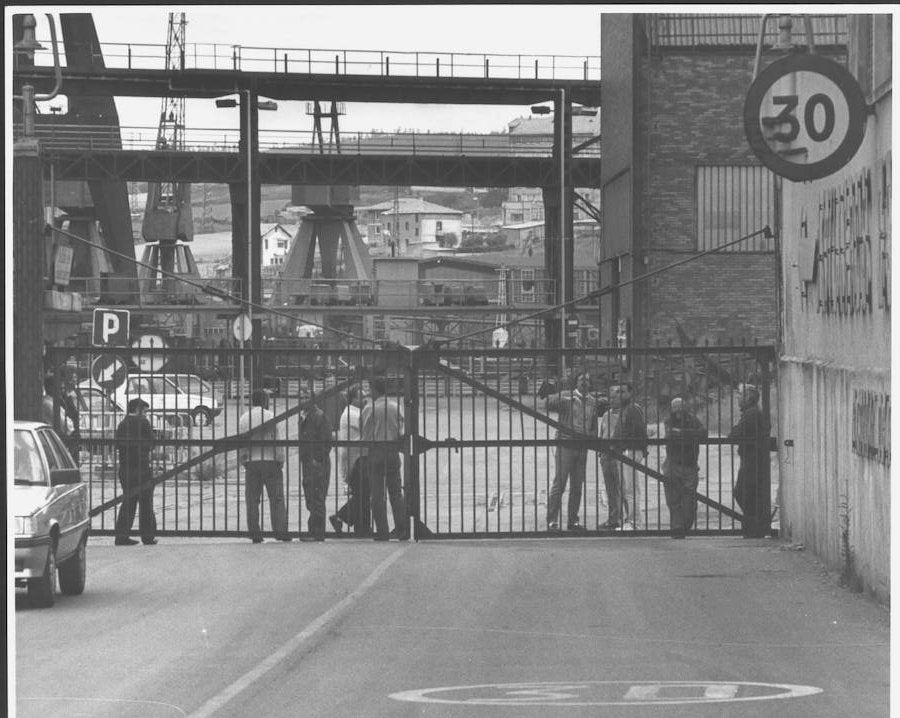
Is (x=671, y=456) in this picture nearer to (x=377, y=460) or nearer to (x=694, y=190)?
(x=377, y=460)

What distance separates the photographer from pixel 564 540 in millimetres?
17438

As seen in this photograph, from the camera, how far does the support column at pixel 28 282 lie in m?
16.6

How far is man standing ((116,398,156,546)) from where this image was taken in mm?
17047

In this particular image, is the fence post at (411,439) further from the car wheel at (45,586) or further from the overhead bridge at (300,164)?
the overhead bridge at (300,164)

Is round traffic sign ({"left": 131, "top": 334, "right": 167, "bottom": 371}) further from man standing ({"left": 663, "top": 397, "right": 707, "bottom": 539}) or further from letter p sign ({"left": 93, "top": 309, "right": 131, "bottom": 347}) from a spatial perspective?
man standing ({"left": 663, "top": 397, "right": 707, "bottom": 539})

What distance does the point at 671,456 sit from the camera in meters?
17.4

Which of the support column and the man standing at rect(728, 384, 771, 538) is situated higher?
the support column

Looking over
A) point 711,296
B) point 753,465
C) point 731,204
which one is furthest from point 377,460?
point 731,204

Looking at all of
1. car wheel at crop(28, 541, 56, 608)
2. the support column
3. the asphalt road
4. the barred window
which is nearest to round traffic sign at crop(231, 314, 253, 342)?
the barred window

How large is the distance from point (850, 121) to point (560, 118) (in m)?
40.4

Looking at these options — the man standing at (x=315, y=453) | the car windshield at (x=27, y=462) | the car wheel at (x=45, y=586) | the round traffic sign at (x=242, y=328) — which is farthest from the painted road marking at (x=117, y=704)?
the round traffic sign at (x=242, y=328)

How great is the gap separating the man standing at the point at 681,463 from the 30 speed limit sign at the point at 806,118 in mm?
4687

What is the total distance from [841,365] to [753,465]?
4034mm

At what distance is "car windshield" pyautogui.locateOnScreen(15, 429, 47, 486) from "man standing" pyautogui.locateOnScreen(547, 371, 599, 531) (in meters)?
6.83
